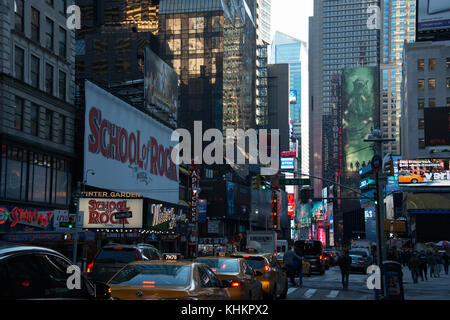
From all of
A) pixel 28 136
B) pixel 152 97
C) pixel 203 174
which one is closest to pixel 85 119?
pixel 28 136

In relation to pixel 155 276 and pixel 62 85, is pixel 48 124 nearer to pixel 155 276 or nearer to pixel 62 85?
pixel 62 85

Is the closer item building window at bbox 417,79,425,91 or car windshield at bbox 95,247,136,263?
car windshield at bbox 95,247,136,263

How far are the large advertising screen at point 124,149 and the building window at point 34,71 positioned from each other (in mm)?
5935

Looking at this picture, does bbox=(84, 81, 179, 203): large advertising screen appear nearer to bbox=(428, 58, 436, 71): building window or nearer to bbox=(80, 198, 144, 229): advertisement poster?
bbox=(80, 198, 144, 229): advertisement poster

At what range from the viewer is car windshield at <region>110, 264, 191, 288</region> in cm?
1030

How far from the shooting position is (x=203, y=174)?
124 metres

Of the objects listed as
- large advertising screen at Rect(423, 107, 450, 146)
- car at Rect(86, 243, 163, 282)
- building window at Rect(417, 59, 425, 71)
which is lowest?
car at Rect(86, 243, 163, 282)

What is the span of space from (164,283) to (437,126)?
81.5 meters

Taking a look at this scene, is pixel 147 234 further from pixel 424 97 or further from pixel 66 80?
pixel 424 97

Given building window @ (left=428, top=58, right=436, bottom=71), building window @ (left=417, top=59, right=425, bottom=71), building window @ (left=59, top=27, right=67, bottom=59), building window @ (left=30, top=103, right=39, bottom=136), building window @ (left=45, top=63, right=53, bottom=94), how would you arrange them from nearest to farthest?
1. building window @ (left=30, top=103, right=39, bottom=136)
2. building window @ (left=45, top=63, right=53, bottom=94)
3. building window @ (left=59, top=27, right=67, bottom=59)
4. building window @ (left=428, top=58, right=436, bottom=71)
5. building window @ (left=417, top=59, right=425, bottom=71)

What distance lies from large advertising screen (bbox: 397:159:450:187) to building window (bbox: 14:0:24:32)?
68137mm

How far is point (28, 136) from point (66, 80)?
743cm

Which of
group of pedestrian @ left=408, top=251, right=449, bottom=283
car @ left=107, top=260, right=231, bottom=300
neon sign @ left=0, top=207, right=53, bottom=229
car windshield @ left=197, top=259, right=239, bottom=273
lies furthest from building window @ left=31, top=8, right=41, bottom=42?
car @ left=107, top=260, right=231, bottom=300

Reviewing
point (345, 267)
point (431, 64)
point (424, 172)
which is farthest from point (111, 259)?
point (431, 64)
